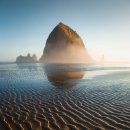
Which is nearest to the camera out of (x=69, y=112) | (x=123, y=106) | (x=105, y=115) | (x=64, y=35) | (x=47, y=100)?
(x=105, y=115)

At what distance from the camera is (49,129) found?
23.1 ft

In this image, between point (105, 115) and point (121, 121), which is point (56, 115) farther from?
point (121, 121)

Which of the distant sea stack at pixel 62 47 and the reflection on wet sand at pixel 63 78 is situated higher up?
the distant sea stack at pixel 62 47

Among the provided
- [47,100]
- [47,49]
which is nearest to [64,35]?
[47,49]

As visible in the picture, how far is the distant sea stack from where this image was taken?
184 metres

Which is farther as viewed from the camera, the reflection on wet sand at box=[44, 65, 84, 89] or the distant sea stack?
the distant sea stack

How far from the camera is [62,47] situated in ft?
612

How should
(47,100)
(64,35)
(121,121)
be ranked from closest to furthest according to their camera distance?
(121,121) → (47,100) → (64,35)

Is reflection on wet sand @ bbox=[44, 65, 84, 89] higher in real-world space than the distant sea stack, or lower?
lower

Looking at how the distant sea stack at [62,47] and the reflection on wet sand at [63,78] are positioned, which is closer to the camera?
the reflection on wet sand at [63,78]

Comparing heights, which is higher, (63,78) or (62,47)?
(62,47)

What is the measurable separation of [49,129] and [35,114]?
235cm

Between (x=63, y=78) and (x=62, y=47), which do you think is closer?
(x=63, y=78)

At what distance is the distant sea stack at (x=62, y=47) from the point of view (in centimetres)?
18375
